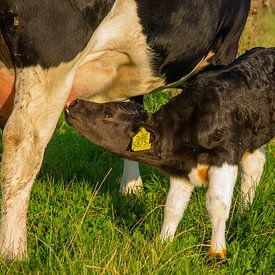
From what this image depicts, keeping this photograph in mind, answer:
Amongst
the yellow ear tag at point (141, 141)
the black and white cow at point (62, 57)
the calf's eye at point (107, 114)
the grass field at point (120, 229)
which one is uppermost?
the black and white cow at point (62, 57)

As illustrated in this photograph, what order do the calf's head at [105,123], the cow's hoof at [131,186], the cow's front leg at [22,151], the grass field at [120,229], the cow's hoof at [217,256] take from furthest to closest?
1. the cow's hoof at [131,186]
2. the calf's head at [105,123]
3. the cow's hoof at [217,256]
4. the cow's front leg at [22,151]
5. the grass field at [120,229]

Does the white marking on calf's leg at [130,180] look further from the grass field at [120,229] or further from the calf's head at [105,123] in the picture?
the calf's head at [105,123]

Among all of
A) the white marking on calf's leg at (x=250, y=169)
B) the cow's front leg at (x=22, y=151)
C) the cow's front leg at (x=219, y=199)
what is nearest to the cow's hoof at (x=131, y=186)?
the white marking on calf's leg at (x=250, y=169)

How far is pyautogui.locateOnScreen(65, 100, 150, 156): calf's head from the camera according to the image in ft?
15.7

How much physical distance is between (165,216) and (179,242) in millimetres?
277

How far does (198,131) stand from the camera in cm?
464

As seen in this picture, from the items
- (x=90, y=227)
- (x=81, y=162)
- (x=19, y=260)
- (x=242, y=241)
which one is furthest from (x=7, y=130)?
(x=81, y=162)

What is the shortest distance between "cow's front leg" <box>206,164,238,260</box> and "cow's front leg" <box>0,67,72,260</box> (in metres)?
1.10

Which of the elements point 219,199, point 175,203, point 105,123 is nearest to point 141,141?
point 105,123

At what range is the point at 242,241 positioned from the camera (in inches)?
191

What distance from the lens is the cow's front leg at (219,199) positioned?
455 centimetres

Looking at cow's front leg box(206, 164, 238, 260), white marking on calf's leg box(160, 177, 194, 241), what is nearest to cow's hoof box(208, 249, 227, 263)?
cow's front leg box(206, 164, 238, 260)

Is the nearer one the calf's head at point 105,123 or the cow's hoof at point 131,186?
the calf's head at point 105,123

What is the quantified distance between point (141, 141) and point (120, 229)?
70 centimetres
